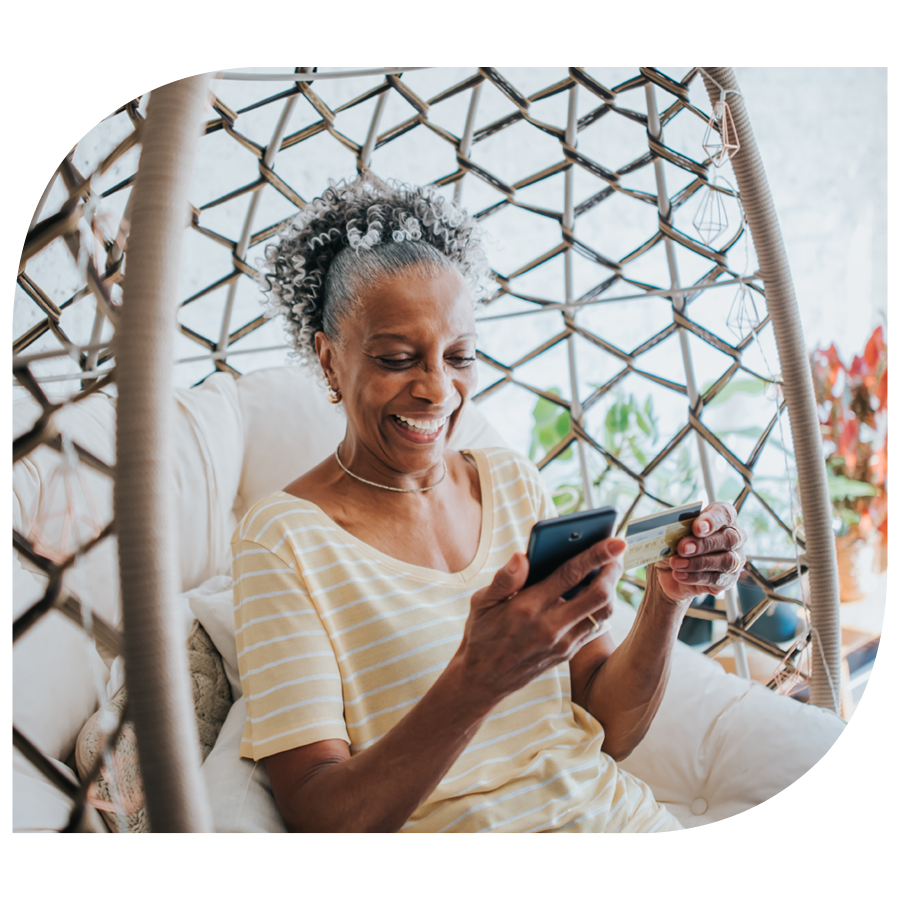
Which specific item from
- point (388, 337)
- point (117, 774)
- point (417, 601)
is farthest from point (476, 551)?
point (117, 774)

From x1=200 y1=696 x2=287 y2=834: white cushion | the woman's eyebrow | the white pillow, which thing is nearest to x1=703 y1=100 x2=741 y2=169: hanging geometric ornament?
the woman's eyebrow

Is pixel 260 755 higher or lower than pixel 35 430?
lower

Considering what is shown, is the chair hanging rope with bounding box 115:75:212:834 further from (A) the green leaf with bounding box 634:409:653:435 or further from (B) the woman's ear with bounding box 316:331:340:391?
(A) the green leaf with bounding box 634:409:653:435

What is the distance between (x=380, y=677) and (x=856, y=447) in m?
0.77

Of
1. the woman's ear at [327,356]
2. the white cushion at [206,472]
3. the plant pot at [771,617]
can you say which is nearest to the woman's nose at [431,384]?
the woman's ear at [327,356]

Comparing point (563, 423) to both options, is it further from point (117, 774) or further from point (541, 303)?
point (117, 774)

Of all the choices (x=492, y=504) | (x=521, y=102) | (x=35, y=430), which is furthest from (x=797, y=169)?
(x=35, y=430)

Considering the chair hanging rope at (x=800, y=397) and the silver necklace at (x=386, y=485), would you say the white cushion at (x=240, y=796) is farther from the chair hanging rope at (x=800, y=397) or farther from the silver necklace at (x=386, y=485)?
the chair hanging rope at (x=800, y=397)

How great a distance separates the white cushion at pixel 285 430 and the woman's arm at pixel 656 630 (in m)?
0.34

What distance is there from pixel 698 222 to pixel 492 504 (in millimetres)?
528

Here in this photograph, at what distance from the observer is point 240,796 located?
96 cm

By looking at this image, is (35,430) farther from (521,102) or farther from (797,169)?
(797,169)

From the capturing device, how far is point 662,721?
121cm

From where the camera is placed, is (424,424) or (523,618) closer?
(523,618)
